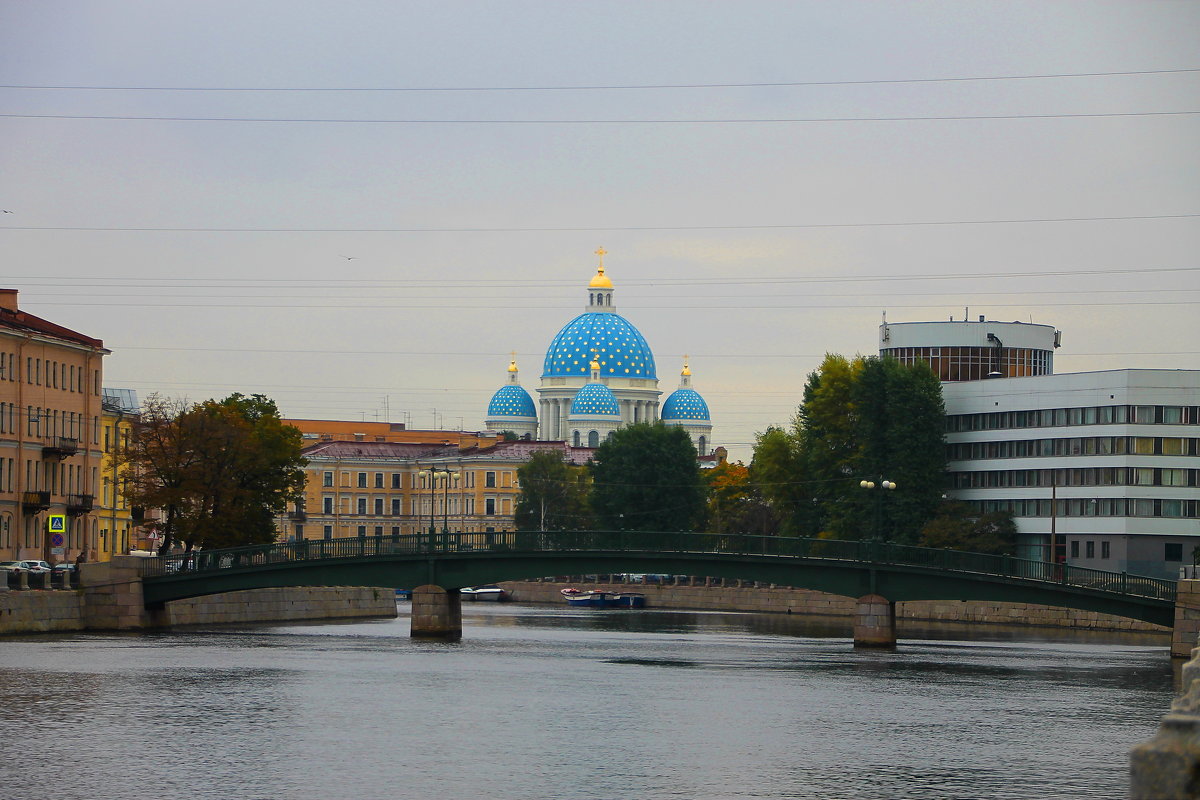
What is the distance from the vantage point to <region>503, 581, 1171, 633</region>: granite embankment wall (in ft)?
345

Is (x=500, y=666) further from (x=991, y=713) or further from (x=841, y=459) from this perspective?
(x=841, y=459)

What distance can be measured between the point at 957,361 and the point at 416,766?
110822 mm

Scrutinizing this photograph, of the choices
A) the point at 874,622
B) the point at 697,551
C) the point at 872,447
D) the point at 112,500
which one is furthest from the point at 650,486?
the point at 697,551

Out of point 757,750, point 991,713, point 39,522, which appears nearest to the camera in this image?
point 757,750

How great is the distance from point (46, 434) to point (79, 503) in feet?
18.1

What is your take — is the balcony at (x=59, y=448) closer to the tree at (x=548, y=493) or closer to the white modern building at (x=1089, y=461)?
the white modern building at (x=1089, y=461)

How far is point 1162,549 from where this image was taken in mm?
118062

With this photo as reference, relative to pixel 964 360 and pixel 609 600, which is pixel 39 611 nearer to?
pixel 609 600

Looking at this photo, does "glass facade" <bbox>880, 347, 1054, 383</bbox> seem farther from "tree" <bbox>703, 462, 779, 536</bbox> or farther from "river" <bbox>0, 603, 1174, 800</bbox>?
"river" <bbox>0, 603, 1174, 800</bbox>

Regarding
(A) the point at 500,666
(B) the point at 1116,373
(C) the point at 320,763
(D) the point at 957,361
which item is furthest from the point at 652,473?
(C) the point at 320,763

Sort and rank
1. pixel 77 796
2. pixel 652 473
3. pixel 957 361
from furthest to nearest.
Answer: pixel 652 473, pixel 957 361, pixel 77 796

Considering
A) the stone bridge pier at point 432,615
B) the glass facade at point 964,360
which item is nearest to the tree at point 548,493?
the glass facade at point 964,360

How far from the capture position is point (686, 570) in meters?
77.3

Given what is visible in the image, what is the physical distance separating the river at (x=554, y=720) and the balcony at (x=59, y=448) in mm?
22086
